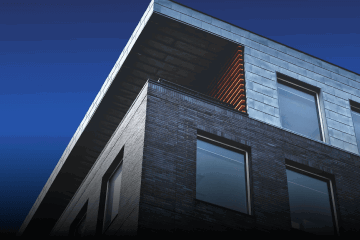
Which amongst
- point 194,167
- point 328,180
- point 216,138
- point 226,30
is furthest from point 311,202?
point 226,30

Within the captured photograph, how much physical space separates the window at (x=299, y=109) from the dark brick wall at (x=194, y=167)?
0.99 m

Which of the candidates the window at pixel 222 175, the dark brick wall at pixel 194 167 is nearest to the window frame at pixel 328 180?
the dark brick wall at pixel 194 167

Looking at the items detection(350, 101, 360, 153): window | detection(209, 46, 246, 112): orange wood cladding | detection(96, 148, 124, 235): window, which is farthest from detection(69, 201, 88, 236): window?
detection(350, 101, 360, 153): window

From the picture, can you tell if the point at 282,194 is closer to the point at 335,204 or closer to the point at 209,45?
the point at 335,204

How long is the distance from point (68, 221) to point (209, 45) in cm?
856

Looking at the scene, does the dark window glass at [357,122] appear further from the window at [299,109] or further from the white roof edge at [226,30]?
the window at [299,109]

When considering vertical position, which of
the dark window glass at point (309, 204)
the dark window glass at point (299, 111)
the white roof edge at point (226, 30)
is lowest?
the dark window glass at point (309, 204)

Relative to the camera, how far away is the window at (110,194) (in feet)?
45.3

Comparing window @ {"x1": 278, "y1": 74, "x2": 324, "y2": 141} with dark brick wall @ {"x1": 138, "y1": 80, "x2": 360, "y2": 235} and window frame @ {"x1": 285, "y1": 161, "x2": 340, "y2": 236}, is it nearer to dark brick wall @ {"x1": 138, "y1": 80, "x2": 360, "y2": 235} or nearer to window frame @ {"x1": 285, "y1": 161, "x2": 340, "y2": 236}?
dark brick wall @ {"x1": 138, "y1": 80, "x2": 360, "y2": 235}

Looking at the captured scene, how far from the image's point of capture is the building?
1182 centimetres

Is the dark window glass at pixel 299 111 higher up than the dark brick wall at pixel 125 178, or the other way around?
the dark window glass at pixel 299 111

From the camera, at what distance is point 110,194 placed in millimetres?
14656

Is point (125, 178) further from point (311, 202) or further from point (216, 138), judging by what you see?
point (311, 202)

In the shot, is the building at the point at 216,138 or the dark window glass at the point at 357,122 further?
the dark window glass at the point at 357,122
